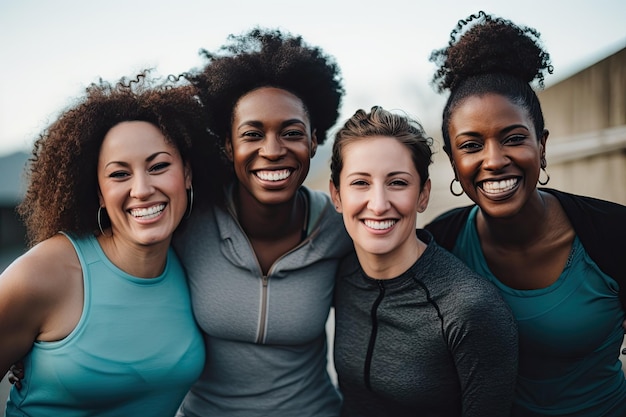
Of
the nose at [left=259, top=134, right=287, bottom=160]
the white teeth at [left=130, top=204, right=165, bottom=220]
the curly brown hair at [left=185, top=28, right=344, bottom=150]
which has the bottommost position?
the white teeth at [left=130, top=204, right=165, bottom=220]

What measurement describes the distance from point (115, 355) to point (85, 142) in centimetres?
102

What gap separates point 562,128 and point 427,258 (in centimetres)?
492

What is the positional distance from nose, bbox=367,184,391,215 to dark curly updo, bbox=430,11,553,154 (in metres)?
0.53

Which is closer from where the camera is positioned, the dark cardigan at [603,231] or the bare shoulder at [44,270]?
the bare shoulder at [44,270]

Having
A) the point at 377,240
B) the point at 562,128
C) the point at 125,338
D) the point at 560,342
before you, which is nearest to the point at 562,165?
the point at 562,128

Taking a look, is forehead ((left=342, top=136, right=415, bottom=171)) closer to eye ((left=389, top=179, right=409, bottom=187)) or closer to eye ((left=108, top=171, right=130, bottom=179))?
eye ((left=389, top=179, right=409, bottom=187))

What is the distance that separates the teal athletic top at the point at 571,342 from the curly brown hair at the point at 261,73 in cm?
134

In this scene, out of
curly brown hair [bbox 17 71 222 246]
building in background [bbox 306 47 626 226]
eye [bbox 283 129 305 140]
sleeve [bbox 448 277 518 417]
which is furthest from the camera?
building in background [bbox 306 47 626 226]

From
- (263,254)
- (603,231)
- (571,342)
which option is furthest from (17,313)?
(603,231)

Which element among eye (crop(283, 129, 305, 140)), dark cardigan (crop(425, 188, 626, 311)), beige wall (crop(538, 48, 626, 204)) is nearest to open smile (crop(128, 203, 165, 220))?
eye (crop(283, 129, 305, 140))

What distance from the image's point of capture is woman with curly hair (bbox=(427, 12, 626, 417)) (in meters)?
2.48

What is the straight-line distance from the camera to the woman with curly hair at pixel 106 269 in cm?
232

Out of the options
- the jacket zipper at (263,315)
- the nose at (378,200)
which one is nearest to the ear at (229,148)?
the jacket zipper at (263,315)

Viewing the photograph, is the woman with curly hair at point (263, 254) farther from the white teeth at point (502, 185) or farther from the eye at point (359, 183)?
the white teeth at point (502, 185)
